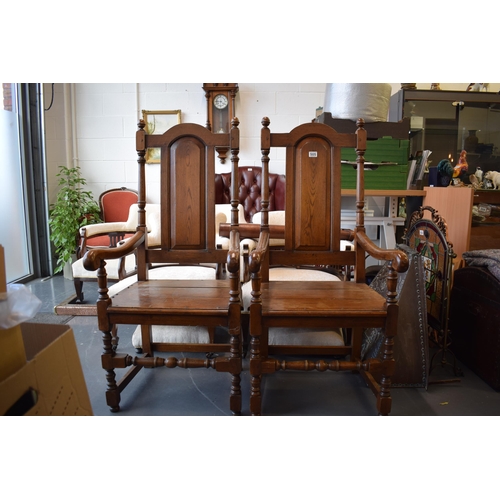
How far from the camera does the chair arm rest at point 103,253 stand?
1.35 m

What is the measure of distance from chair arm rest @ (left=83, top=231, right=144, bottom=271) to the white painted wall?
2.81 metres

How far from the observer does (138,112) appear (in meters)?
4.27

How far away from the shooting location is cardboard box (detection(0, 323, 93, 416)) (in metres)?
0.65

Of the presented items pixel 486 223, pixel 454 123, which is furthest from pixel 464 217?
pixel 454 123

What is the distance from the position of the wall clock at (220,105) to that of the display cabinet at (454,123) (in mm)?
1658

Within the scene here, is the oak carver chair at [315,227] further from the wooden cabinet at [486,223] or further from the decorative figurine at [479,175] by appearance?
the decorative figurine at [479,175]

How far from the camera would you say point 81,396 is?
33.0 inches

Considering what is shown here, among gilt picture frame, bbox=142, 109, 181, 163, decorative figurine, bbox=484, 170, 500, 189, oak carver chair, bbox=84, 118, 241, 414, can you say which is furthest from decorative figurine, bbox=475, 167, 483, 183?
gilt picture frame, bbox=142, 109, 181, 163

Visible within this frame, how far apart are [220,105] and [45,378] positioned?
3.94 m

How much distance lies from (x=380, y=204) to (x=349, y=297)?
2.22m

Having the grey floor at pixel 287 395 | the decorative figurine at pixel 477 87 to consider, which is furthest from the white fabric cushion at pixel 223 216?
the decorative figurine at pixel 477 87

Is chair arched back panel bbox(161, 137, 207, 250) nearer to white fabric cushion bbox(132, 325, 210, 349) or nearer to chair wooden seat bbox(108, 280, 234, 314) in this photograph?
chair wooden seat bbox(108, 280, 234, 314)

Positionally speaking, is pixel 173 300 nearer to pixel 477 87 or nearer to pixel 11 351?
pixel 11 351
